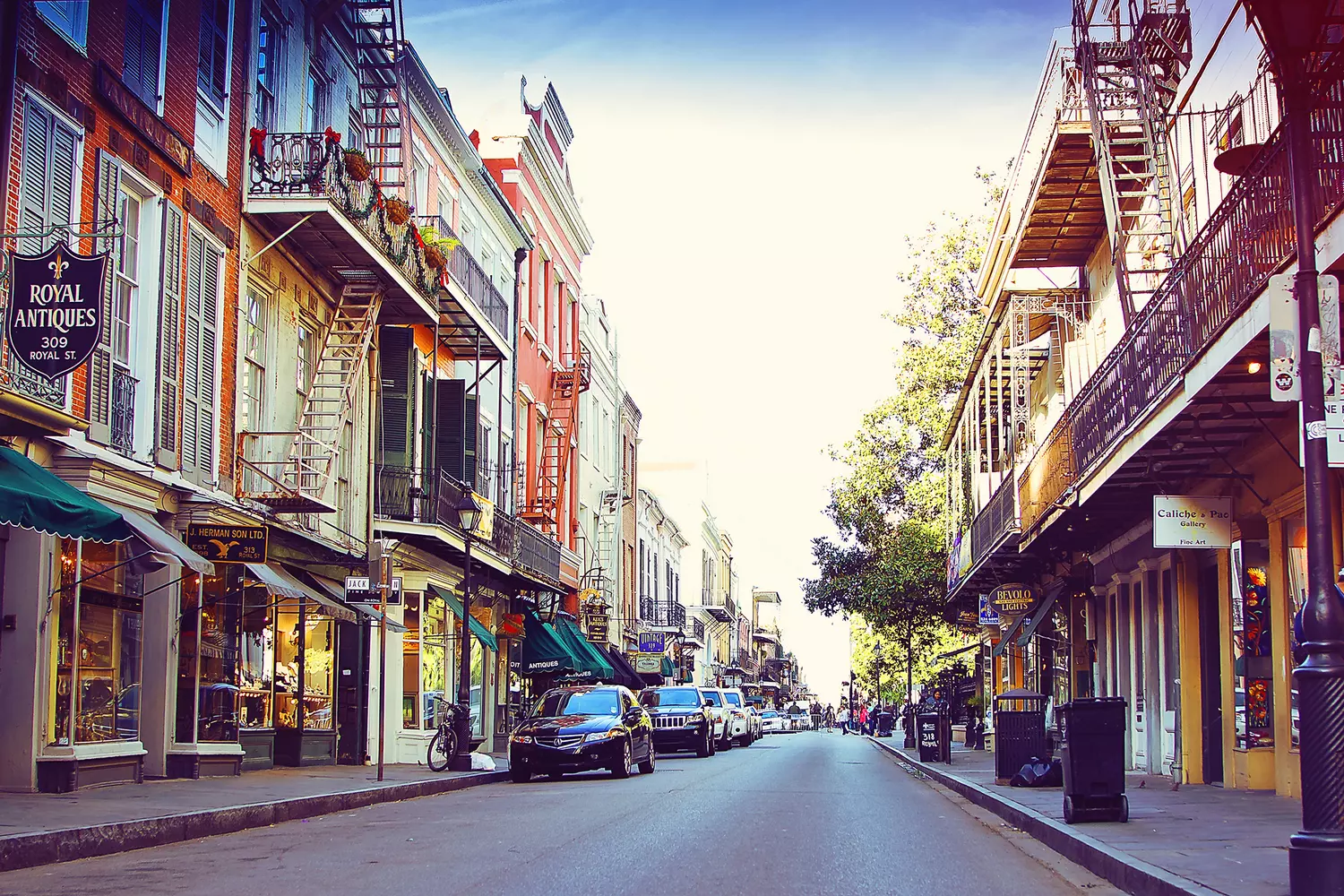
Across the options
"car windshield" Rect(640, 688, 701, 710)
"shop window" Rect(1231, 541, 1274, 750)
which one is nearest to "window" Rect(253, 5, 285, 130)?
"shop window" Rect(1231, 541, 1274, 750)

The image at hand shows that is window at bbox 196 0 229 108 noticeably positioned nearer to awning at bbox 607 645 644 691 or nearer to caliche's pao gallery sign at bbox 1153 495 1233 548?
caliche's pao gallery sign at bbox 1153 495 1233 548

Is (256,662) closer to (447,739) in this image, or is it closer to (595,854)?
(447,739)

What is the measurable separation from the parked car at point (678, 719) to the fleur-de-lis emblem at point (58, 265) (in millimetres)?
23053

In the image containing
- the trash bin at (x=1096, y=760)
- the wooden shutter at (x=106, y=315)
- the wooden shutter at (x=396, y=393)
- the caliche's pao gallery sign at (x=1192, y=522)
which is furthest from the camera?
the wooden shutter at (x=396, y=393)

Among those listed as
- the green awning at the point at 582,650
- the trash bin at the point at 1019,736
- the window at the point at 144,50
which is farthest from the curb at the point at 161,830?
the green awning at the point at 582,650

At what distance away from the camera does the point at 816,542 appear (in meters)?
46.6

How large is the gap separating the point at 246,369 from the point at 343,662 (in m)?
5.98

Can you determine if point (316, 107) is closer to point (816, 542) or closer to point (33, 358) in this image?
point (33, 358)

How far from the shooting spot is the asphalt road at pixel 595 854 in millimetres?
9477

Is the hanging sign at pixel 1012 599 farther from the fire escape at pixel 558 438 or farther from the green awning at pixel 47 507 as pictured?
the green awning at pixel 47 507

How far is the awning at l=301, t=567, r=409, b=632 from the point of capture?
2233cm

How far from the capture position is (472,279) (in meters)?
29.5

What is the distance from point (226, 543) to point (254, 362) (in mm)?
3847

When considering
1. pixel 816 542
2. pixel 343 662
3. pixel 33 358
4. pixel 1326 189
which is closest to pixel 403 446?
pixel 343 662
